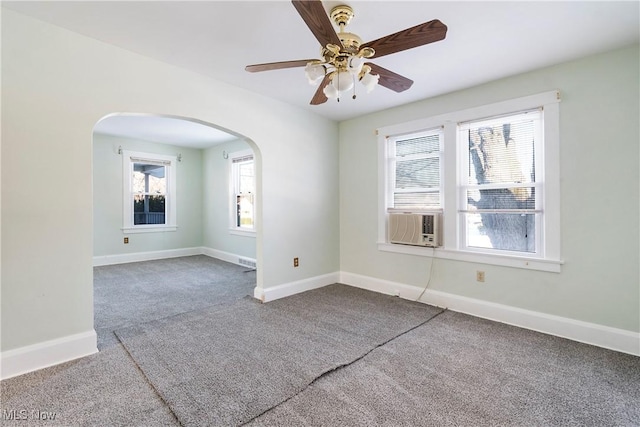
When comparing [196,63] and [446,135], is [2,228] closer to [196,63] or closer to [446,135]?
[196,63]

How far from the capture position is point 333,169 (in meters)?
4.32

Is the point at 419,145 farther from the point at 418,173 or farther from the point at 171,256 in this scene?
the point at 171,256

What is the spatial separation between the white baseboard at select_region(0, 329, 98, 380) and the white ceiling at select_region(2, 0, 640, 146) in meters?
2.26

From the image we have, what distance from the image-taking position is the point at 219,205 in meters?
6.26

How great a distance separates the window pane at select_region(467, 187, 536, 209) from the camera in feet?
9.25

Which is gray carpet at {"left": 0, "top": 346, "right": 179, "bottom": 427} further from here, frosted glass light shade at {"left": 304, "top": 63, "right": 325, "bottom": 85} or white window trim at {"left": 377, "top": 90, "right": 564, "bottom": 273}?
white window trim at {"left": 377, "top": 90, "right": 564, "bottom": 273}

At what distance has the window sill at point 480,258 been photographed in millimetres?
2682

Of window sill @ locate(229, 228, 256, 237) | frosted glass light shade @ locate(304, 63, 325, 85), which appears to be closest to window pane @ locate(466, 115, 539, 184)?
frosted glass light shade @ locate(304, 63, 325, 85)

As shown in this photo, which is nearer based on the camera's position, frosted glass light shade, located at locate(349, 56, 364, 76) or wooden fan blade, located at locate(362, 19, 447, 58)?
wooden fan blade, located at locate(362, 19, 447, 58)

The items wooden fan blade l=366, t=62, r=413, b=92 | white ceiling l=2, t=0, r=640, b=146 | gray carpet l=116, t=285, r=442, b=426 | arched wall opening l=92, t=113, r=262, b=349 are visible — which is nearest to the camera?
gray carpet l=116, t=285, r=442, b=426

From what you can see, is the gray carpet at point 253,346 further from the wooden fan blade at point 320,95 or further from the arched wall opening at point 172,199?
the wooden fan blade at point 320,95

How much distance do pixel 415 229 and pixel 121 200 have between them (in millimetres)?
5408

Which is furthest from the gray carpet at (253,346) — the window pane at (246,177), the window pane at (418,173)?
the window pane at (246,177)

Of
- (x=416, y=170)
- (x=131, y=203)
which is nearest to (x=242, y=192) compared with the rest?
(x=131, y=203)
